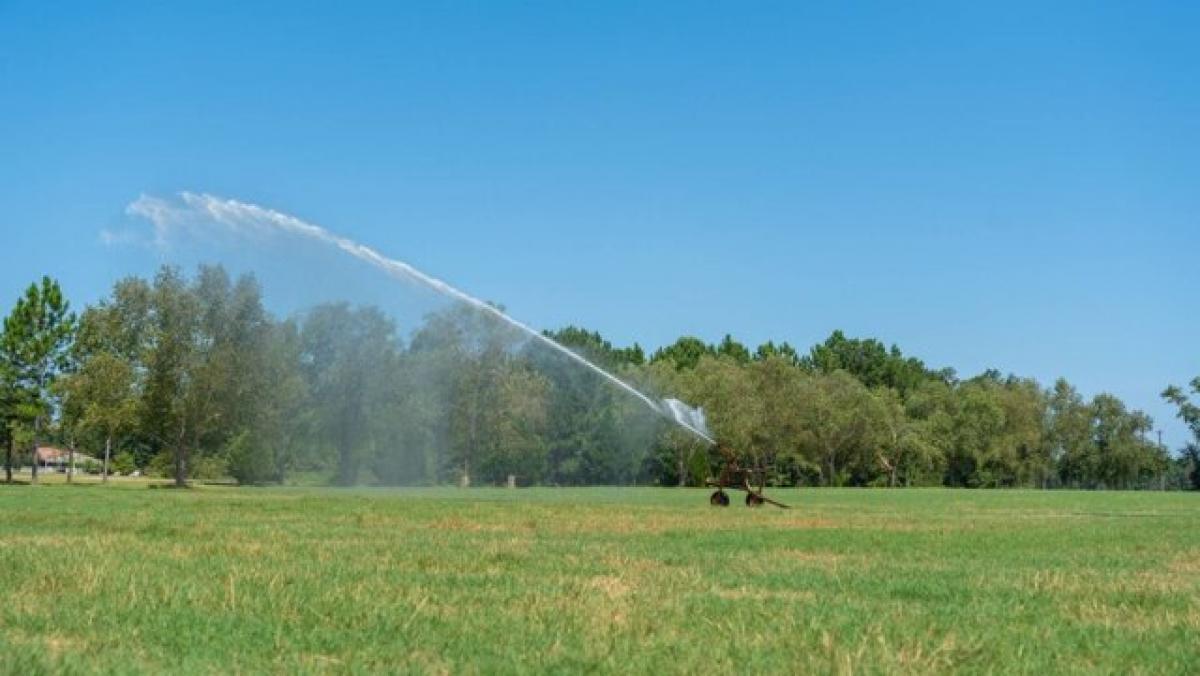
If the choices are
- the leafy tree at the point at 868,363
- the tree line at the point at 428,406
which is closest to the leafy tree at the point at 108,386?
the tree line at the point at 428,406

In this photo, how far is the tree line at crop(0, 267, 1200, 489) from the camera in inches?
1527

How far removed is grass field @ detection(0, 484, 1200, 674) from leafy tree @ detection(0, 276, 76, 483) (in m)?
64.9

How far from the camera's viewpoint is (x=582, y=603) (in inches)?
386

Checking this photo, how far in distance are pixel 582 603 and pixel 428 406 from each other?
3252 centimetres

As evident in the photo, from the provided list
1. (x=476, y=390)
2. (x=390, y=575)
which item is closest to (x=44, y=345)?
(x=476, y=390)

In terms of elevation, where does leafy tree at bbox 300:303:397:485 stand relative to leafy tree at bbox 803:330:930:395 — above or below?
below

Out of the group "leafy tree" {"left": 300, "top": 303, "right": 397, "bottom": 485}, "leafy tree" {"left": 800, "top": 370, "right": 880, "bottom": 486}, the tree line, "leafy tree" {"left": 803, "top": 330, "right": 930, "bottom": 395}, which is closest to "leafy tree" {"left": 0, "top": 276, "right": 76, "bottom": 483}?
the tree line

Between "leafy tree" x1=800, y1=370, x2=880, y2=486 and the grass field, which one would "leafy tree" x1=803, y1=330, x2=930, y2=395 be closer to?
"leafy tree" x1=800, y1=370, x2=880, y2=486

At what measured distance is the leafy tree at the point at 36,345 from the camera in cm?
7844

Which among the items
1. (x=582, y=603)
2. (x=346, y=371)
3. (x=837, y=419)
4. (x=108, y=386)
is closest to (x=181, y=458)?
(x=108, y=386)

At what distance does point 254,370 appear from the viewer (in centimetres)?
5400

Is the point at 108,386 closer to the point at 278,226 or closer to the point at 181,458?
the point at 181,458

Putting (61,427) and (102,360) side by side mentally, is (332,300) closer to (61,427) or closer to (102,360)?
(102,360)

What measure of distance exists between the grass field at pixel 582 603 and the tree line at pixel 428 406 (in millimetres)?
18470
